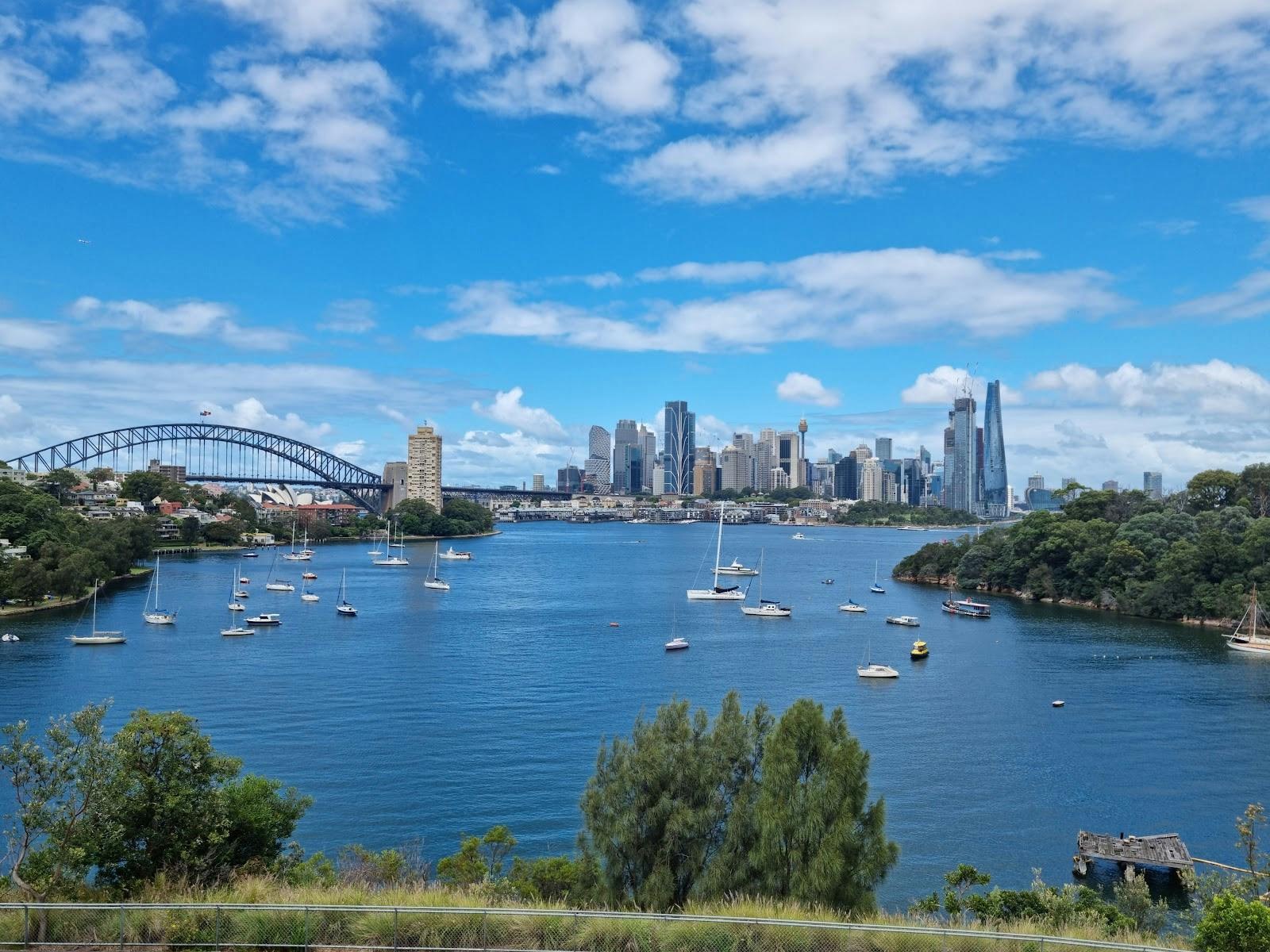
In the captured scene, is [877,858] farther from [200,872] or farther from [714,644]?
[714,644]

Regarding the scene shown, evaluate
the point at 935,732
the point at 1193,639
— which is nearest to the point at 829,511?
the point at 1193,639

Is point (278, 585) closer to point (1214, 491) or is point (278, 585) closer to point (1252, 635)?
point (1252, 635)

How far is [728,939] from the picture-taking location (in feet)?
23.8

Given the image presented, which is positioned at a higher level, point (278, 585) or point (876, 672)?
point (278, 585)

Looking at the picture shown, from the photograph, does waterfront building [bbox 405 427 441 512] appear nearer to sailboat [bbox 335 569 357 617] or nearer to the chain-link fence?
sailboat [bbox 335 569 357 617]

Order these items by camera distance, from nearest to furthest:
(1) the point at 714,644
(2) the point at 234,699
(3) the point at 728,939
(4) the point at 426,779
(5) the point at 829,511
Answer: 1. (3) the point at 728,939
2. (4) the point at 426,779
3. (2) the point at 234,699
4. (1) the point at 714,644
5. (5) the point at 829,511

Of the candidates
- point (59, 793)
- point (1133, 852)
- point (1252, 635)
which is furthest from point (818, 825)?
point (1252, 635)

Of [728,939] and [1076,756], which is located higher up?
[728,939]

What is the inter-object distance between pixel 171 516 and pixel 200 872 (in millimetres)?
84269

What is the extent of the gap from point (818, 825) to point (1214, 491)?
65.5 m

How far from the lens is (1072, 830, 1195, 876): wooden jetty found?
15203 millimetres

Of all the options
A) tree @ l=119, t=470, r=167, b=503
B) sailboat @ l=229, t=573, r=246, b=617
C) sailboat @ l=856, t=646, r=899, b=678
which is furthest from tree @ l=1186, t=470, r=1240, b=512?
tree @ l=119, t=470, r=167, b=503

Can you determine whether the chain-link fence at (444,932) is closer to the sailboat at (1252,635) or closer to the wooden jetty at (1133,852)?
the wooden jetty at (1133,852)

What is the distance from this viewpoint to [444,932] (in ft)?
25.1
